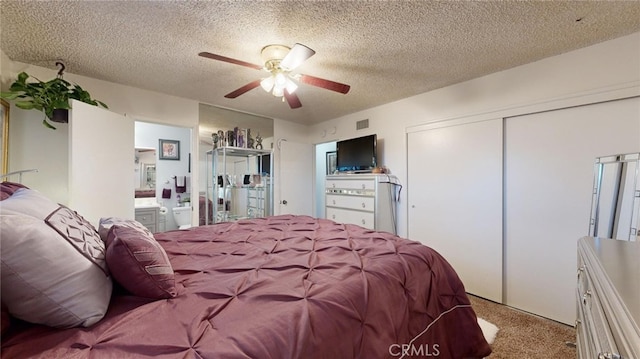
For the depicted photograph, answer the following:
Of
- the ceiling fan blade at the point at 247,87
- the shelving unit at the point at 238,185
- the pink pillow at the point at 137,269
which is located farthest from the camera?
the shelving unit at the point at 238,185

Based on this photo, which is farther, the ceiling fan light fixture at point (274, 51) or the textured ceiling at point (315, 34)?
the ceiling fan light fixture at point (274, 51)

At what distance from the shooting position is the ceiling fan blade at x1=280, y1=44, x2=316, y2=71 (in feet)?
5.28

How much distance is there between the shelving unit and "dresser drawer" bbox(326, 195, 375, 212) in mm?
1093

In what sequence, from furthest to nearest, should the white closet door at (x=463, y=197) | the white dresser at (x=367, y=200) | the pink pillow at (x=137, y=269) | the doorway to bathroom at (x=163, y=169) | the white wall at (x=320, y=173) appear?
the white wall at (x=320, y=173), the doorway to bathroom at (x=163, y=169), the white dresser at (x=367, y=200), the white closet door at (x=463, y=197), the pink pillow at (x=137, y=269)

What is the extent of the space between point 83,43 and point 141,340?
8.24 feet

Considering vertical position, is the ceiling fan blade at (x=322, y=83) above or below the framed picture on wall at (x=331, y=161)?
above

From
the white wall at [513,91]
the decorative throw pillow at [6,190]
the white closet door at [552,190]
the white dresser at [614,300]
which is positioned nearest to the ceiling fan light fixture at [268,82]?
the decorative throw pillow at [6,190]

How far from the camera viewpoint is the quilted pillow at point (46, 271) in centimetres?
63

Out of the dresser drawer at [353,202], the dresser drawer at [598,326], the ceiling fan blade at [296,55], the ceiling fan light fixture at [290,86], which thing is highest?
the ceiling fan blade at [296,55]

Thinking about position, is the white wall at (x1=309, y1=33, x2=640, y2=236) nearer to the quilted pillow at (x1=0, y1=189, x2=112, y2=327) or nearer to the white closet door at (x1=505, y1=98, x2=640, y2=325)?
the white closet door at (x1=505, y1=98, x2=640, y2=325)

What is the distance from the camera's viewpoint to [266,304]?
846 mm

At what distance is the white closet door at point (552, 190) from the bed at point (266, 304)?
1.30 m

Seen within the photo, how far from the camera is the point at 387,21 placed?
1.73 metres

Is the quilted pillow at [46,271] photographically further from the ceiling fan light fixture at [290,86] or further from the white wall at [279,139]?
the white wall at [279,139]
